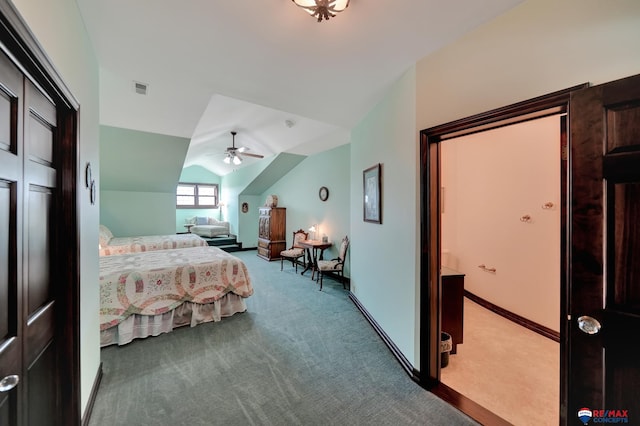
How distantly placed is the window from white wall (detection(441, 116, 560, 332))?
817 centimetres

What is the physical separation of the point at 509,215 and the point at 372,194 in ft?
6.14

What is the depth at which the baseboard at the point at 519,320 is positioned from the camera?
8.54 feet

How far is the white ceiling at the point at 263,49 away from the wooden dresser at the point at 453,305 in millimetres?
1947

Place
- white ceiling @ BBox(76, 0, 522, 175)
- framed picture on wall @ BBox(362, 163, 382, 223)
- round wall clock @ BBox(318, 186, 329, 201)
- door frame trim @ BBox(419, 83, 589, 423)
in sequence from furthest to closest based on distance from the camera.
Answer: round wall clock @ BBox(318, 186, 329, 201)
framed picture on wall @ BBox(362, 163, 382, 223)
door frame trim @ BBox(419, 83, 589, 423)
white ceiling @ BBox(76, 0, 522, 175)

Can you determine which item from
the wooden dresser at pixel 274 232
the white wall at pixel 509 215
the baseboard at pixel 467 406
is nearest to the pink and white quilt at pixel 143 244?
the wooden dresser at pixel 274 232

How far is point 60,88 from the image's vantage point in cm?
112

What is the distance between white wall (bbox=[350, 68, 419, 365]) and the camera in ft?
6.79

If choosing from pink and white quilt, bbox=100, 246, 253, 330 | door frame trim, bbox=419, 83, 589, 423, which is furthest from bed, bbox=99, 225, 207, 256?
door frame trim, bbox=419, 83, 589, 423

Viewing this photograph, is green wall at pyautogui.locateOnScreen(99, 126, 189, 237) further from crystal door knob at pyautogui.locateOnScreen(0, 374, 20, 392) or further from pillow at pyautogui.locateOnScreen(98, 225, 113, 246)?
crystal door knob at pyautogui.locateOnScreen(0, 374, 20, 392)

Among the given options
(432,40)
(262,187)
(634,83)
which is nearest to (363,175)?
(432,40)

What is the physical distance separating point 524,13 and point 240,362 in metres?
3.25

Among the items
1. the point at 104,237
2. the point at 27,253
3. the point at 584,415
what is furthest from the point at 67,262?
the point at 104,237

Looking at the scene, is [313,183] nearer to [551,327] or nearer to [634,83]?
[551,327]

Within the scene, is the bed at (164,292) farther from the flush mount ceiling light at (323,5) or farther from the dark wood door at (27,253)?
the flush mount ceiling light at (323,5)
